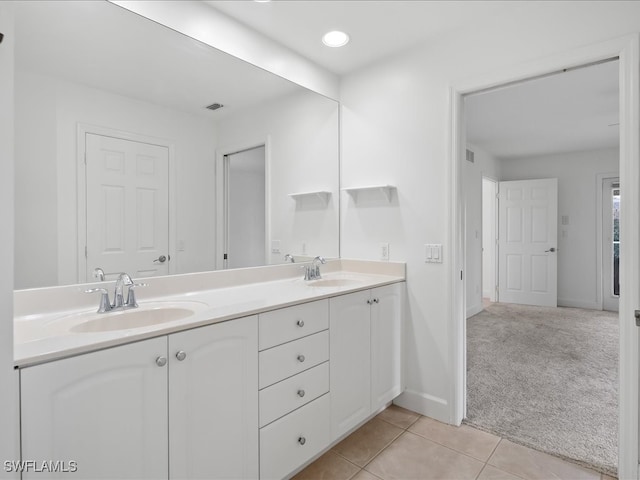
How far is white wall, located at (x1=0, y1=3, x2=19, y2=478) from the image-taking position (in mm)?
848

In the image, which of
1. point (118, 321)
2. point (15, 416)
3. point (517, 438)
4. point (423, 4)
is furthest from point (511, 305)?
point (15, 416)

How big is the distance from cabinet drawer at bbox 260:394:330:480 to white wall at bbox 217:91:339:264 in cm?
102

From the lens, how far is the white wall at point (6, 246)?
2.78 feet

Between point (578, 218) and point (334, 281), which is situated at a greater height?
point (578, 218)

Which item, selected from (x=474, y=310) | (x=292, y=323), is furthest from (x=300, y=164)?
(x=474, y=310)

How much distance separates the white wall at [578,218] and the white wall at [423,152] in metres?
4.56

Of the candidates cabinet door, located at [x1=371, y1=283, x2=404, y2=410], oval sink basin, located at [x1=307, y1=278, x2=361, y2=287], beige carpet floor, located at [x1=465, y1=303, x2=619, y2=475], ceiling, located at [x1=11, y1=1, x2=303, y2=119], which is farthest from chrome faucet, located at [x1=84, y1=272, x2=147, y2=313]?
beige carpet floor, located at [x1=465, y1=303, x2=619, y2=475]

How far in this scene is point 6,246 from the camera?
2.82ft

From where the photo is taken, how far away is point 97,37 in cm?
158

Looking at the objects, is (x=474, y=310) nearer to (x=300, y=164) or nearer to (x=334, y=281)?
(x=334, y=281)

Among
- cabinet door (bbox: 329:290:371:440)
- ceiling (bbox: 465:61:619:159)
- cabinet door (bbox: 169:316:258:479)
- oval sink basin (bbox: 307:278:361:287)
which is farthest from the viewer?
ceiling (bbox: 465:61:619:159)

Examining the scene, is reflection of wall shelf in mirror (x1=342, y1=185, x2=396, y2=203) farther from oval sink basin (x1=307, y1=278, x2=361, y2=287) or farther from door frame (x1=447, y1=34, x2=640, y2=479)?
door frame (x1=447, y1=34, x2=640, y2=479)

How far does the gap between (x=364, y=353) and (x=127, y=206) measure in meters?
1.46

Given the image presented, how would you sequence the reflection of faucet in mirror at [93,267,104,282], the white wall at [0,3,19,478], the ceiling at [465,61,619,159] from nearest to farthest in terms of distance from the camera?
1. the white wall at [0,3,19,478]
2. the reflection of faucet in mirror at [93,267,104,282]
3. the ceiling at [465,61,619,159]
